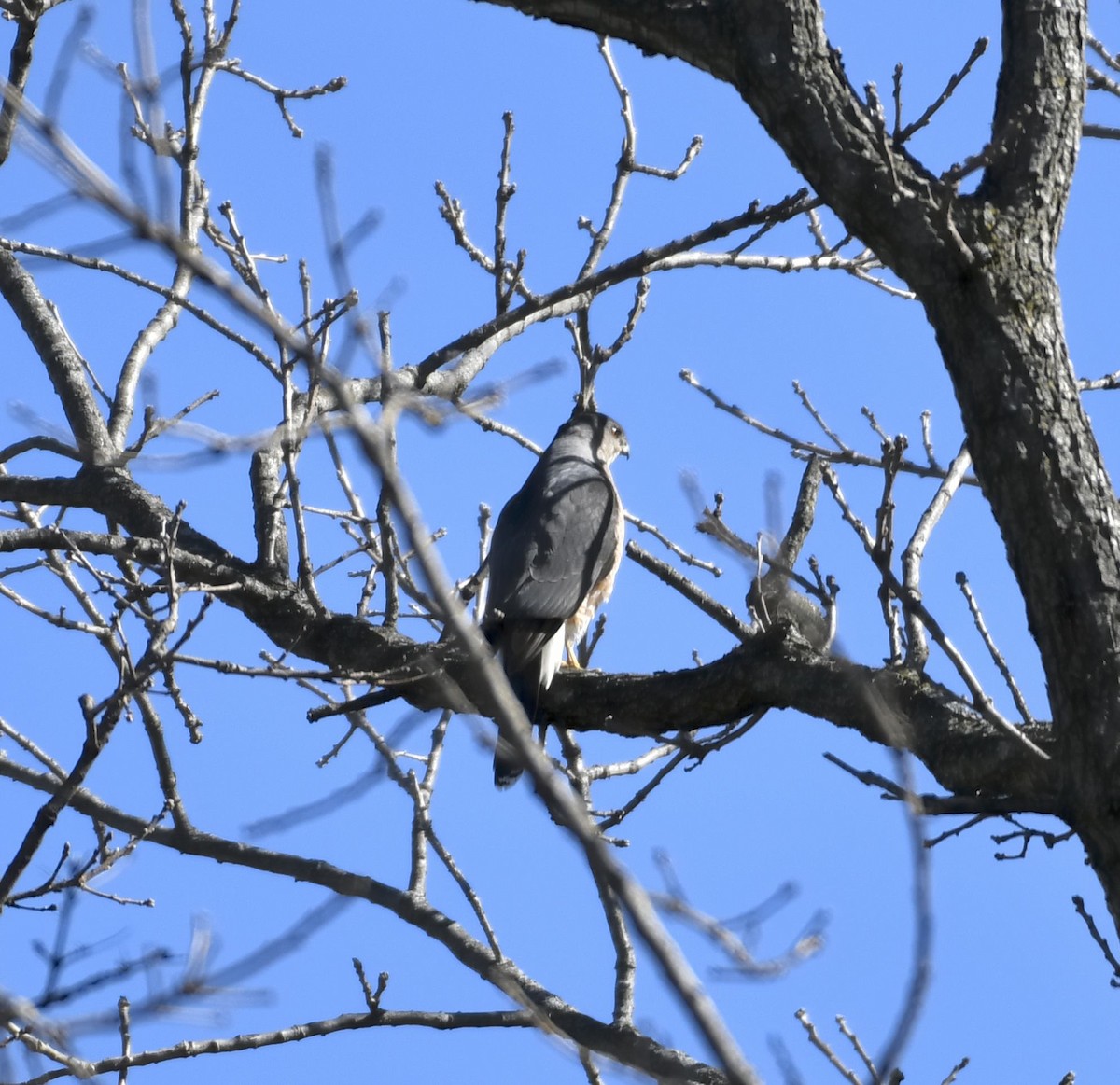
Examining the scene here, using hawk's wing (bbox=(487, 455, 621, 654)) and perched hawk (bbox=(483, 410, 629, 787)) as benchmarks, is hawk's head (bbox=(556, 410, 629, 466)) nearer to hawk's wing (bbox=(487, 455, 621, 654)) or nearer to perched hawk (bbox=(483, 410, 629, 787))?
perched hawk (bbox=(483, 410, 629, 787))

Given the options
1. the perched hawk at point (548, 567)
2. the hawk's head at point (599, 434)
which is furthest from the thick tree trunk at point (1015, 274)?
the hawk's head at point (599, 434)

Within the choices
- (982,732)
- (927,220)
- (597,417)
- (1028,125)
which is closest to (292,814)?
(982,732)

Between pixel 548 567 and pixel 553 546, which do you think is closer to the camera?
pixel 548 567

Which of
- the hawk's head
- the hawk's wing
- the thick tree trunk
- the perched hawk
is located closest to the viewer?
the thick tree trunk

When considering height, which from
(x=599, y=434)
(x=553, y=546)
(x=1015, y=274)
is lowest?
(x=1015, y=274)

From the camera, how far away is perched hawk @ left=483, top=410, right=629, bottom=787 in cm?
461

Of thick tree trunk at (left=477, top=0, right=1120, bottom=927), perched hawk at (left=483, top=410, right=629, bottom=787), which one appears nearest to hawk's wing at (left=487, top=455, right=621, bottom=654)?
perched hawk at (left=483, top=410, right=629, bottom=787)

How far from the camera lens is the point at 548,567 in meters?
5.26

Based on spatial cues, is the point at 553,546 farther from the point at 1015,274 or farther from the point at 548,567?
the point at 1015,274

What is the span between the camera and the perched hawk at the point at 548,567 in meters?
4.61

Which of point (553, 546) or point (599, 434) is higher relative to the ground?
point (599, 434)

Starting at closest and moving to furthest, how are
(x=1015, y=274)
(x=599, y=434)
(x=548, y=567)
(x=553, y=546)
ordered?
(x=1015, y=274) → (x=548, y=567) → (x=553, y=546) → (x=599, y=434)

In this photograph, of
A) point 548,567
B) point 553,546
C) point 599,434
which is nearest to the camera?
point 548,567

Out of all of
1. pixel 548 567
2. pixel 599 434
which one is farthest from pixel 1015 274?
→ pixel 599 434
